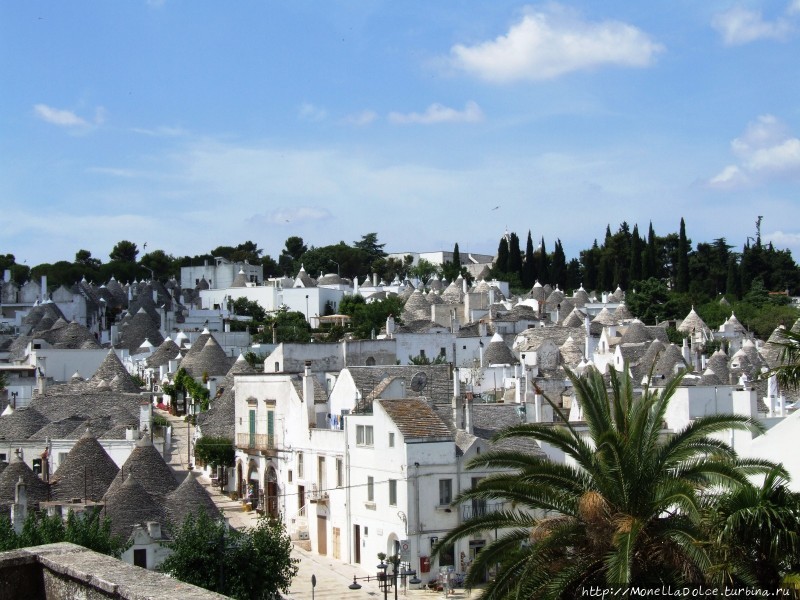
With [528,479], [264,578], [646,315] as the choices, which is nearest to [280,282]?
[646,315]

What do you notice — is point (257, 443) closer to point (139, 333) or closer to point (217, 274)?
point (139, 333)

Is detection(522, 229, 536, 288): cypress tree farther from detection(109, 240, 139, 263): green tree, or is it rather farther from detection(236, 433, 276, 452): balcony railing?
detection(236, 433, 276, 452): balcony railing

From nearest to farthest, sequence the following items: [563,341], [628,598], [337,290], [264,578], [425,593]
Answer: [628,598]
[264,578]
[425,593]
[563,341]
[337,290]

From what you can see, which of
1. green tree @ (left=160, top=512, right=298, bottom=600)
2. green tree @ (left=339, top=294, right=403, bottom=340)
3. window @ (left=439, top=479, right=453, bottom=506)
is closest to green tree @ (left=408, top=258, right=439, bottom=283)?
green tree @ (left=339, top=294, right=403, bottom=340)

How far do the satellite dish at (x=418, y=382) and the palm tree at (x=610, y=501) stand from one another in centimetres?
2434

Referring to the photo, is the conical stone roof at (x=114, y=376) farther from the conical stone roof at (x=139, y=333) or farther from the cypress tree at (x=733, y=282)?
the cypress tree at (x=733, y=282)

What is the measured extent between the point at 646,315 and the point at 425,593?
6359 centimetres

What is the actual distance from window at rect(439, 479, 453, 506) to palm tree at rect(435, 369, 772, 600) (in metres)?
15.4

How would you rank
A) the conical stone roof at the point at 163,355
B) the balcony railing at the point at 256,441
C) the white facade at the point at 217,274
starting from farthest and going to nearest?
the white facade at the point at 217,274 < the conical stone roof at the point at 163,355 < the balcony railing at the point at 256,441

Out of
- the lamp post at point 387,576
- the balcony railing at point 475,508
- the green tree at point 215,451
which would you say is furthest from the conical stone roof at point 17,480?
the green tree at point 215,451

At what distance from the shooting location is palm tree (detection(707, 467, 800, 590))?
12.8 meters

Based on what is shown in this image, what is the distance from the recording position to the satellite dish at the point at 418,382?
128 ft

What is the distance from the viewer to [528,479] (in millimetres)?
13953

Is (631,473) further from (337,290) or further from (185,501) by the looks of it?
(337,290)
